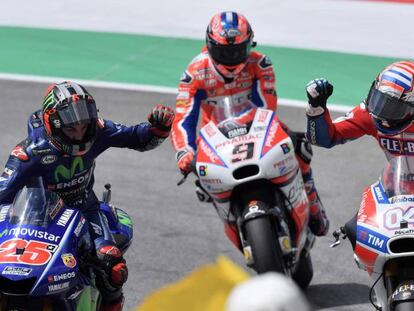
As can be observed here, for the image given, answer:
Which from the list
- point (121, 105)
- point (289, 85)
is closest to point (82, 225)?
point (121, 105)

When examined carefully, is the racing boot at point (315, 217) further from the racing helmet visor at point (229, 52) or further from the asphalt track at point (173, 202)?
the racing helmet visor at point (229, 52)

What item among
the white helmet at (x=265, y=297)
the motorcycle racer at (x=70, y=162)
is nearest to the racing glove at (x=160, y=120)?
the motorcycle racer at (x=70, y=162)

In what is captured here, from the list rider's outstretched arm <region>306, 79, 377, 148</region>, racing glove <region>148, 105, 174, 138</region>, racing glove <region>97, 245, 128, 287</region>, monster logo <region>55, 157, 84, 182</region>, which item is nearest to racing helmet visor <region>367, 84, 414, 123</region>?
rider's outstretched arm <region>306, 79, 377, 148</region>

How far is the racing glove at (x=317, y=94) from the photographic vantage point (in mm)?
6555

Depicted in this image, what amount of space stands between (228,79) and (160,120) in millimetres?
1475

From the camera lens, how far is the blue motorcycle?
213 inches

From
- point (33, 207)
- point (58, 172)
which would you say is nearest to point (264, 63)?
point (58, 172)

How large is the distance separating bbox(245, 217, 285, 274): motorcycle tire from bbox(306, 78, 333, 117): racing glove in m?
0.76

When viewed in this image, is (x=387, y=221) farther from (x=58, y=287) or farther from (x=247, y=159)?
(x=58, y=287)

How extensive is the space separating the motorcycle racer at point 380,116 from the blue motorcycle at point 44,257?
5.02ft

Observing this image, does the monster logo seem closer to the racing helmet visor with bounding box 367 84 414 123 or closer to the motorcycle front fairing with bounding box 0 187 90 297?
the motorcycle front fairing with bounding box 0 187 90 297

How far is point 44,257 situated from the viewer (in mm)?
5527

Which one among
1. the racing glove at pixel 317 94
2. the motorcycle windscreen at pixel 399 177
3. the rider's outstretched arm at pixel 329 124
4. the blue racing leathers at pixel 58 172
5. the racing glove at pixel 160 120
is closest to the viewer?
the motorcycle windscreen at pixel 399 177

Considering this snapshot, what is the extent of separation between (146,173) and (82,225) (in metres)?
5.12
